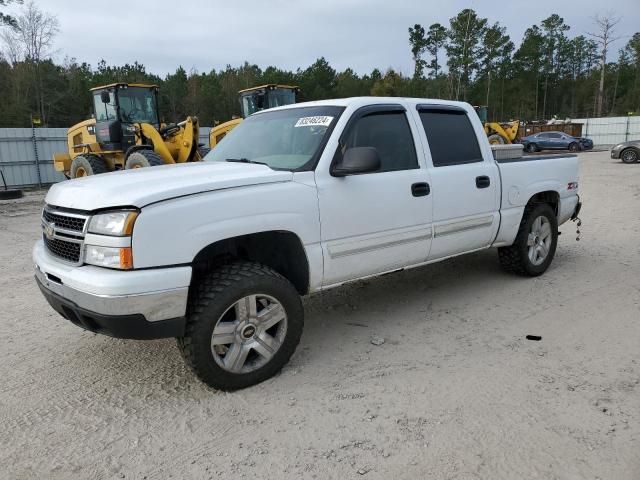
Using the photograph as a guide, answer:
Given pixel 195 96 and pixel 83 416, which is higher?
pixel 195 96

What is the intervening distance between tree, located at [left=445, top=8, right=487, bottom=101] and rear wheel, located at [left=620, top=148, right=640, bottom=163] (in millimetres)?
44055

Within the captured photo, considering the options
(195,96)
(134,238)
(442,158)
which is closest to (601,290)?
(442,158)

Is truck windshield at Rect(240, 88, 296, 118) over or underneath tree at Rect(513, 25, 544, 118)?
underneath

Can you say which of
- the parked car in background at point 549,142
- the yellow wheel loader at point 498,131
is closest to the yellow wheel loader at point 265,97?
the yellow wheel loader at point 498,131

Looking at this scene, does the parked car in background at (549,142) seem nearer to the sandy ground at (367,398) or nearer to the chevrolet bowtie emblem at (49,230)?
the sandy ground at (367,398)

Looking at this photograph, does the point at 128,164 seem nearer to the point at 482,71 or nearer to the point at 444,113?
the point at 444,113

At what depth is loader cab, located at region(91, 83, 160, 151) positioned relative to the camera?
13.2m

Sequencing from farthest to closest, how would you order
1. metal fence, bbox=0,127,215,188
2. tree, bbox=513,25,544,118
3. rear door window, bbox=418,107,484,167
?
1. tree, bbox=513,25,544,118
2. metal fence, bbox=0,127,215,188
3. rear door window, bbox=418,107,484,167

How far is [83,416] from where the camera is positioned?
3.09 m

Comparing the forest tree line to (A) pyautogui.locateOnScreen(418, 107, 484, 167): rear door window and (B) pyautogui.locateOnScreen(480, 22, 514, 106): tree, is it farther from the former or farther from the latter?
(A) pyautogui.locateOnScreen(418, 107, 484, 167): rear door window

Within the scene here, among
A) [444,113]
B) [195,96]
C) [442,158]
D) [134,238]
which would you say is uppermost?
[195,96]

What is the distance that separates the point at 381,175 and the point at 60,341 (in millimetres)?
3000

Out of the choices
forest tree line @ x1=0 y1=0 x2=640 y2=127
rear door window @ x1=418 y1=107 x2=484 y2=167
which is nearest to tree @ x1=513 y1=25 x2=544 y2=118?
forest tree line @ x1=0 y1=0 x2=640 y2=127

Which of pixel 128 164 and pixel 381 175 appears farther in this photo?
pixel 128 164
